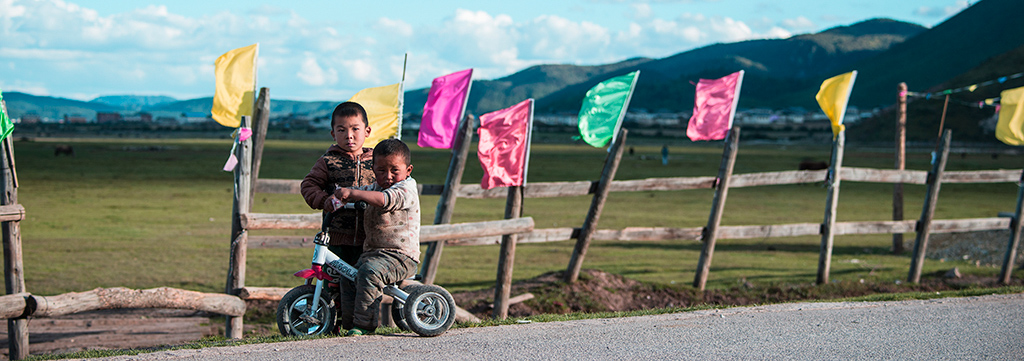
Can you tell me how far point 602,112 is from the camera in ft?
28.6

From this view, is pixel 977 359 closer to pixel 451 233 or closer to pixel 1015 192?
pixel 451 233

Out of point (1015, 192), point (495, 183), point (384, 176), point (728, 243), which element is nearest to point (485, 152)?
point (495, 183)

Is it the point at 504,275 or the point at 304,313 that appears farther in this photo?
the point at 504,275

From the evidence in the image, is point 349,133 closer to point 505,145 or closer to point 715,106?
point 505,145

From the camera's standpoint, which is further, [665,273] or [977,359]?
[665,273]

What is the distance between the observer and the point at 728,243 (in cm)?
1434

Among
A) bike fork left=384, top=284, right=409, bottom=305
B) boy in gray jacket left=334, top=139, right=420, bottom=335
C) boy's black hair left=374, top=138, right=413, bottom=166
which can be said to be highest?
boy's black hair left=374, top=138, right=413, bottom=166

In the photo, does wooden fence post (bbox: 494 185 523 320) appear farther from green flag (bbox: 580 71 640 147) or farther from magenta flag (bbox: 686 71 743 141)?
magenta flag (bbox: 686 71 743 141)

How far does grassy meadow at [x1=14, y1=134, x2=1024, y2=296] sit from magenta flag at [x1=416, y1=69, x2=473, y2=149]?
9.01ft

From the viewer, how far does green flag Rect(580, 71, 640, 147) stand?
861 cm

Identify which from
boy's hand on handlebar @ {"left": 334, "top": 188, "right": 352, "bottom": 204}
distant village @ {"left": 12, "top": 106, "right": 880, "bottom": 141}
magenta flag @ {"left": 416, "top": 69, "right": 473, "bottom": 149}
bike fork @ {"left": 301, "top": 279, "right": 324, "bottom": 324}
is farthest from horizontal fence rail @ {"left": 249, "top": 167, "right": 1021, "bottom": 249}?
distant village @ {"left": 12, "top": 106, "right": 880, "bottom": 141}

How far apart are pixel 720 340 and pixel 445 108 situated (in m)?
3.87

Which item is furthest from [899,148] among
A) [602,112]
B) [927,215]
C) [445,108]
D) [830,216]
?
[445,108]

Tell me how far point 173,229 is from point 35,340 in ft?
28.0
